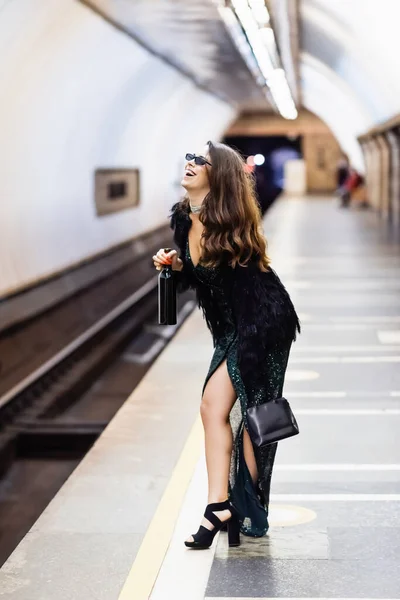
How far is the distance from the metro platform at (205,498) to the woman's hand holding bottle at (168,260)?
1180mm

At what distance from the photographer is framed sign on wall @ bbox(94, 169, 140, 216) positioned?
21.6 metres

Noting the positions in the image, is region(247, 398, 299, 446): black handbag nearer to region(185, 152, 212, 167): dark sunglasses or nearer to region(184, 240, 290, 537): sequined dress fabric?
region(184, 240, 290, 537): sequined dress fabric

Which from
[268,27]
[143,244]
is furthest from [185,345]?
[143,244]

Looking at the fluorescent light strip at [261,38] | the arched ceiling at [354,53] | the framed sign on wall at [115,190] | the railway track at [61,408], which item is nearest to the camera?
the railway track at [61,408]

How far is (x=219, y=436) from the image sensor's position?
441cm

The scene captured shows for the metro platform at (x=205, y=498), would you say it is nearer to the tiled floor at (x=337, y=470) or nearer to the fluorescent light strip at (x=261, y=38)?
the tiled floor at (x=337, y=470)

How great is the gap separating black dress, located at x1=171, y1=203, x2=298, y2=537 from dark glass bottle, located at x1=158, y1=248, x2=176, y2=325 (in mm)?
47

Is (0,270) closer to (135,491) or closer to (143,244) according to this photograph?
(135,491)

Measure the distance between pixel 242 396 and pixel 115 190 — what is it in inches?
764

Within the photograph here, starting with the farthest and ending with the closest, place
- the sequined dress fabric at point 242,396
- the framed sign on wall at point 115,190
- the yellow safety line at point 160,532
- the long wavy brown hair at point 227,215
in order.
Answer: the framed sign on wall at point 115,190 → the sequined dress fabric at point 242,396 → the long wavy brown hair at point 227,215 → the yellow safety line at point 160,532

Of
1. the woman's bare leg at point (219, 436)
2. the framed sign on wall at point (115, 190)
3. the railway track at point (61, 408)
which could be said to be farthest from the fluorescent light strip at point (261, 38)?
the woman's bare leg at point (219, 436)

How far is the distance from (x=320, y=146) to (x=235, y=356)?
149 ft

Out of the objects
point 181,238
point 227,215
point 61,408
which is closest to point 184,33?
point 61,408

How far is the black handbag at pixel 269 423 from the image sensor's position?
4258mm
